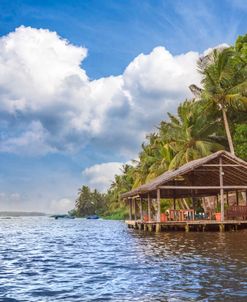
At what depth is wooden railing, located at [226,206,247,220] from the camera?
3206cm

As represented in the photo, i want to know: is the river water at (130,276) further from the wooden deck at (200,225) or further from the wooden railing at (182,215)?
the wooden railing at (182,215)

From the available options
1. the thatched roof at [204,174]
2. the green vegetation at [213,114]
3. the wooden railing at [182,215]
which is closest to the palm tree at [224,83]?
the green vegetation at [213,114]

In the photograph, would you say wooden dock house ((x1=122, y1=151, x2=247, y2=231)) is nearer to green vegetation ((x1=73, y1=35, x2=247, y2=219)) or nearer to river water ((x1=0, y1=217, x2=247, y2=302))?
green vegetation ((x1=73, y1=35, x2=247, y2=219))

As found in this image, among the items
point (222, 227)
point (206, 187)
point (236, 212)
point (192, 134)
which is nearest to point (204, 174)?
point (236, 212)

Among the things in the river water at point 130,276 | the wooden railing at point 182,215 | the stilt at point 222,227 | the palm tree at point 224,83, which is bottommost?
the river water at point 130,276

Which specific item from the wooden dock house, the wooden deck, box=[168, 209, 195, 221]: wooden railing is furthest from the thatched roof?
the wooden deck

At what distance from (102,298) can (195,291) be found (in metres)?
2.03

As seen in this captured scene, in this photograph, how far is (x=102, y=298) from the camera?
972cm

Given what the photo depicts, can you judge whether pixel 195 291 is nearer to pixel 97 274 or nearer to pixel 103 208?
pixel 97 274

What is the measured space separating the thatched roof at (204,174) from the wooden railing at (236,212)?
2000 mm

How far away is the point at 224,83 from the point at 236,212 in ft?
38.5

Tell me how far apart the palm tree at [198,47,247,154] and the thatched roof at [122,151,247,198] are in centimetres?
368

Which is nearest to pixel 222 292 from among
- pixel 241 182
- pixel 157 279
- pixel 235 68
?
pixel 157 279

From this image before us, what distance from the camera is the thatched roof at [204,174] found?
2959cm
